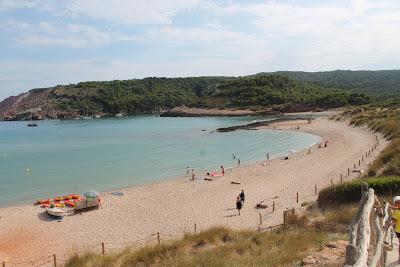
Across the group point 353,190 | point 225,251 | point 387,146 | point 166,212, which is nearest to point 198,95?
point 387,146

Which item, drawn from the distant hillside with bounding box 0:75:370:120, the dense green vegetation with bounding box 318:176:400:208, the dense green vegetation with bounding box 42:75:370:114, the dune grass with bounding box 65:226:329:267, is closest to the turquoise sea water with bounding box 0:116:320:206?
the dense green vegetation with bounding box 318:176:400:208

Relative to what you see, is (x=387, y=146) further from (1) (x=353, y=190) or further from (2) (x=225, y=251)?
(2) (x=225, y=251)

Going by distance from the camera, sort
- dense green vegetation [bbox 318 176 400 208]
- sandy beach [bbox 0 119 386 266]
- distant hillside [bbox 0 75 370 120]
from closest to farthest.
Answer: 1. dense green vegetation [bbox 318 176 400 208]
2. sandy beach [bbox 0 119 386 266]
3. distant hillside [bbox 0 75 370 120]

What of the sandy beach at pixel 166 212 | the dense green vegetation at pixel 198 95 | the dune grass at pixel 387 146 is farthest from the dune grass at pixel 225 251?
the dense green vegetation at pixel 198 95

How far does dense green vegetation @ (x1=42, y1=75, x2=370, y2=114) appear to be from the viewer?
381ft

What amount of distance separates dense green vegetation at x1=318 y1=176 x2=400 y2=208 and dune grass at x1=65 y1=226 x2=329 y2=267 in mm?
3929

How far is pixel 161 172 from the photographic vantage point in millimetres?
37500

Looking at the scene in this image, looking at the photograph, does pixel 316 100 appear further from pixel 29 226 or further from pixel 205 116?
pixel 29 226

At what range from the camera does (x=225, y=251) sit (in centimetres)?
1054

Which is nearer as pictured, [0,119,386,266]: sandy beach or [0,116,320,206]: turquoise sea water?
[0,119,386,266]: sandy beach

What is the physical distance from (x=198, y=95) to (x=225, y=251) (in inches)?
6720

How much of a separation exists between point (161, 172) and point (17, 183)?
1232cm

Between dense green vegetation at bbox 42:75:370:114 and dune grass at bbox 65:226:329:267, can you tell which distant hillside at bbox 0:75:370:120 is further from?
dune grass at bbox 65:226:329:267

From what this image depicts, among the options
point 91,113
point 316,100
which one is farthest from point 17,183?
point 91,113
